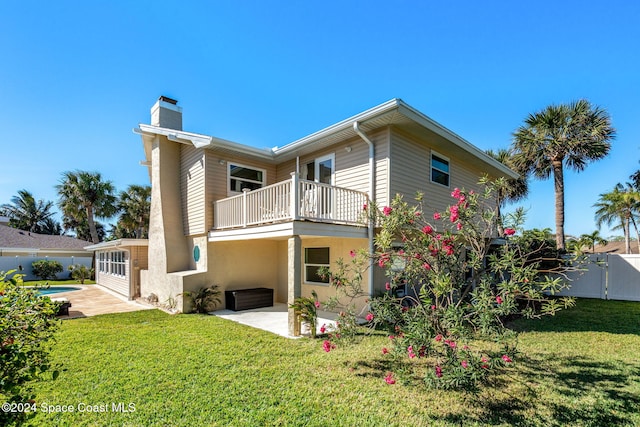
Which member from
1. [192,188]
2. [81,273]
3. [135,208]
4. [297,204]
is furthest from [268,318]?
[135,208]

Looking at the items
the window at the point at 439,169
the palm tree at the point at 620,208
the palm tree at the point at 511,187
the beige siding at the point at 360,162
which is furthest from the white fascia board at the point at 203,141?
the palm tree at the point at 620,208

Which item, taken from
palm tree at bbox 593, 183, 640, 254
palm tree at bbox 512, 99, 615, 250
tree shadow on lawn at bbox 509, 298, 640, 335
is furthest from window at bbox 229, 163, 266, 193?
palm tree at bbox 593, 183, 640, 254

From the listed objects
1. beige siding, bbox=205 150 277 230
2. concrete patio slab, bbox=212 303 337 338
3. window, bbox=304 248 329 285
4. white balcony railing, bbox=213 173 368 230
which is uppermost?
beige siding, bbox=205 150 277 230

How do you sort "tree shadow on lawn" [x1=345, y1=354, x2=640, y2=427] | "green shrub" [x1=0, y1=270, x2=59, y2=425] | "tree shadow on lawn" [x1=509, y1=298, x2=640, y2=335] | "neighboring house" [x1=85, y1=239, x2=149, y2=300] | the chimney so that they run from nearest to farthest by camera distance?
"green shrub" [x1=0, y1=270, x2=59, y2=425] < "tree shadow on lawn" [x1=345, y1=354, x2=640, y2=427] < "tree shadow on lawn" [x1=509, y1=298, x2=640, y2=335] < the chimney < "neighboring house" [x1=85, y1=239, x2=149, y2=300]

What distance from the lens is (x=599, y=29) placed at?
9977mm

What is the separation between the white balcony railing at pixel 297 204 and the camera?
7.93 meters

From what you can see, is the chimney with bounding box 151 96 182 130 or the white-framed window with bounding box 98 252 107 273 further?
the white-framed window with bounding box 98 252 107 273

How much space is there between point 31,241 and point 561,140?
38832mm

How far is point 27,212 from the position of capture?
37188 mm

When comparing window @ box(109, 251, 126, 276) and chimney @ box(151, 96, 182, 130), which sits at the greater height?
chimney @ box(151, 96, 182, 130)

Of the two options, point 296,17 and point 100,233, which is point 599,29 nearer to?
point 296,17

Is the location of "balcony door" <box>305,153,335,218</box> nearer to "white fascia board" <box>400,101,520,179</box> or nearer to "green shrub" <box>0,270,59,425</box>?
"white fascia board" <box>400,101,520,179</box>

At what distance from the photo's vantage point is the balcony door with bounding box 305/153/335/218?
27.6 ft

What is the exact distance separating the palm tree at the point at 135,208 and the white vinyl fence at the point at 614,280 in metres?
30.0
